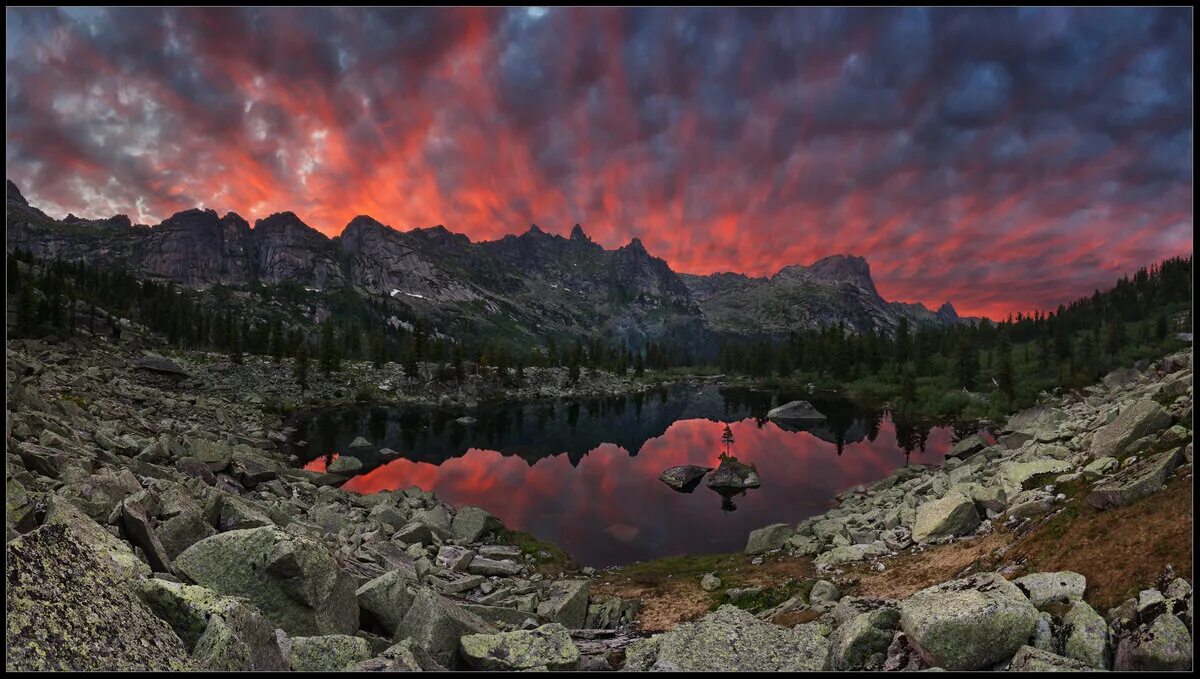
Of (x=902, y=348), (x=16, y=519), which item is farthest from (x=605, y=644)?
(x=902, y=348)

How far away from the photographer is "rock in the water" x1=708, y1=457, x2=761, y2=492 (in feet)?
159

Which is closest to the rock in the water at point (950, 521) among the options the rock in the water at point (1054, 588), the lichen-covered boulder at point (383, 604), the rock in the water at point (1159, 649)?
the rock in the water at point (1054, 588)

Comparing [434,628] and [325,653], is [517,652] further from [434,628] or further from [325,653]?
[325,653]

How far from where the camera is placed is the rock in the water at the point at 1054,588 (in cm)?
1102

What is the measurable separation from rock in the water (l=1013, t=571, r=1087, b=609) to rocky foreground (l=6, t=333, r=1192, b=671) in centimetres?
4

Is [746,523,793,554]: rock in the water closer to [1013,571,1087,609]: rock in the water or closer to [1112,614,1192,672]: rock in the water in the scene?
[1013,571,1087,609]: rock in the water

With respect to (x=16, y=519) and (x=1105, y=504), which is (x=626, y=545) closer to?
(x=1105, y=504)

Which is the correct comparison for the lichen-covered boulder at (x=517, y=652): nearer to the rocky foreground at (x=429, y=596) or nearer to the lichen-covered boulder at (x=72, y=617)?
the rocky foreground at (x=429, y=596)

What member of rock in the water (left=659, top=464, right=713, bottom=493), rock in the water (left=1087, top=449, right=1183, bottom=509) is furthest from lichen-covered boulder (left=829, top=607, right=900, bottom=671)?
rock in the water (left=659, top=464, right=713, bottom=493)

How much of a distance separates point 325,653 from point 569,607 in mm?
12979

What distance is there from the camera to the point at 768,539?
3127 centimetres

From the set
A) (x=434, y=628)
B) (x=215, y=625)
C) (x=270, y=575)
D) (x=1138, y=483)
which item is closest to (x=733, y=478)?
(x=1138, y=483)

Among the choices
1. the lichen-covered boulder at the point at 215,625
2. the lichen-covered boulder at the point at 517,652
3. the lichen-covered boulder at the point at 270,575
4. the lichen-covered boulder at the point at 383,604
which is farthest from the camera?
the lichen-covered boulder at the point at 383,604

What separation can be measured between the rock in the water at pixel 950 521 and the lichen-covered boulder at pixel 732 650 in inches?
525
